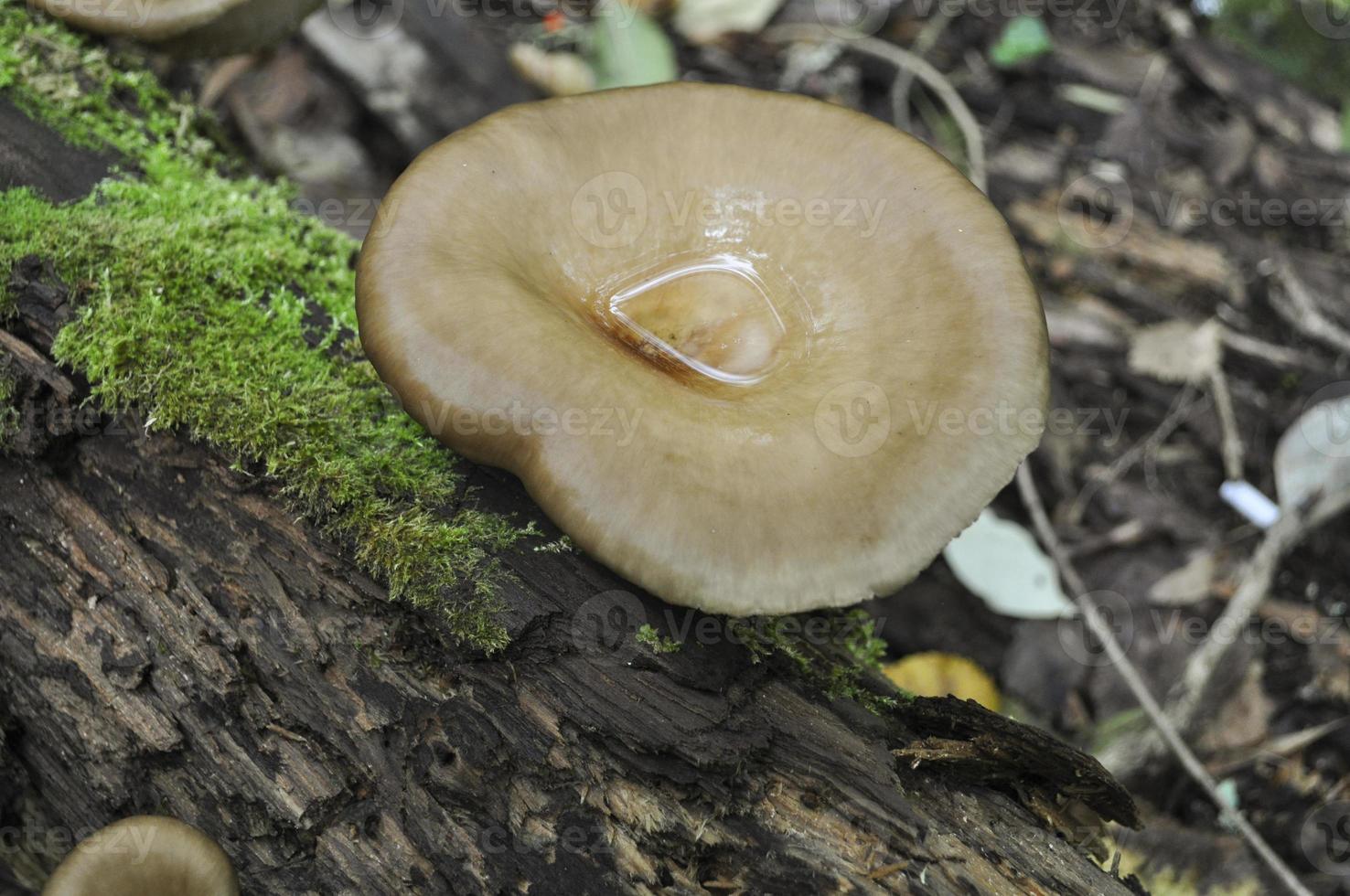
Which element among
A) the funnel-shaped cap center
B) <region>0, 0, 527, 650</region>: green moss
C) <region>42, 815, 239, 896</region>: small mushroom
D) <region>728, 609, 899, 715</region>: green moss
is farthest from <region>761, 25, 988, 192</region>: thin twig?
<region>42, 815, 239, 896</region>: small mushroom

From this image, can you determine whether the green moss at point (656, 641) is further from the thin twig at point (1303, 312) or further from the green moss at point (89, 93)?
the thin twig at point (1303, 312)

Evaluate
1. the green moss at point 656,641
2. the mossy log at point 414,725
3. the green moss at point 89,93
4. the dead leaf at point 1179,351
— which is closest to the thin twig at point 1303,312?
the dead leaf at point 1179,351

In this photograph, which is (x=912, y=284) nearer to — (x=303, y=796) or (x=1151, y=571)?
(x=303, y=796)

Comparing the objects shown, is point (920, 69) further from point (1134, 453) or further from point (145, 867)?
point (145, 867)

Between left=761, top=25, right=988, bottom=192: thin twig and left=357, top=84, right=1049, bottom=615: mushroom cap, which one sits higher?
left=357, top=84, right=1049, bottom=615: mushroom cap

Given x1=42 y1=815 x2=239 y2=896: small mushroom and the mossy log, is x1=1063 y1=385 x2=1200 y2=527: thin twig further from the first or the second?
x1=42 y1=815 x2=239 y2=896: small mushroom

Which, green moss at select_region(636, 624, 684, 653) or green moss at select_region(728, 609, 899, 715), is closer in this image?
green moss at select_region(636, 624, 684, 653)
